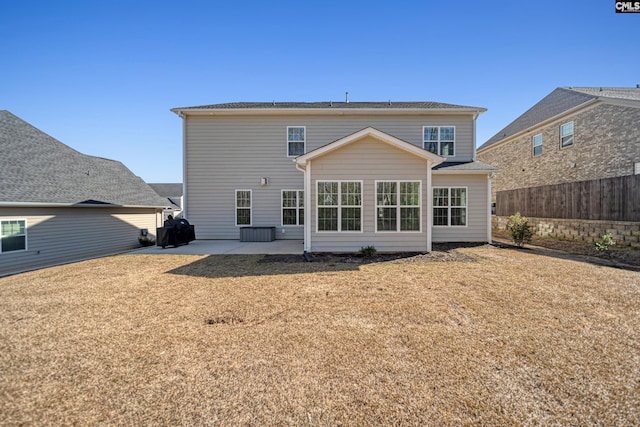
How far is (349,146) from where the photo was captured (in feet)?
28.6

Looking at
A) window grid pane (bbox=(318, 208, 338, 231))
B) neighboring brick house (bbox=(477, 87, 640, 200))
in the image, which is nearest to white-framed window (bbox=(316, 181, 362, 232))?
window grid pane (bbox=(318, 208, 338, 231))

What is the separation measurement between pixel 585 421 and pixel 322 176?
25.0ft

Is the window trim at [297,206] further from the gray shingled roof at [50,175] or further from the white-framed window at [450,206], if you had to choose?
the gray shingled roof at [50,175]

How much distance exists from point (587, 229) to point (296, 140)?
1375 centimetres

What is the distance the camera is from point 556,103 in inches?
599

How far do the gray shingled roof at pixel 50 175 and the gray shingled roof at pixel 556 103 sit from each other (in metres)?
23.9

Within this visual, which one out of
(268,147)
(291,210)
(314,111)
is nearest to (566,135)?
(314,111)

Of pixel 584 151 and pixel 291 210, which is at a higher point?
pixel 584 151

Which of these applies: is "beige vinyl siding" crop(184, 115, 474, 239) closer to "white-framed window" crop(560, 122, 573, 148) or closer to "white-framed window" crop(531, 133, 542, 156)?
"white-framed window" crop(560, 122, 573, 148)

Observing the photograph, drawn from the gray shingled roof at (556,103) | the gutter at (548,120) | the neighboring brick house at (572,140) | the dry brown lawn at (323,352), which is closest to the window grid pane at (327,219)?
the dry brown lawn at (323,352)

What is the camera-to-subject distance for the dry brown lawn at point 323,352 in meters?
2.19

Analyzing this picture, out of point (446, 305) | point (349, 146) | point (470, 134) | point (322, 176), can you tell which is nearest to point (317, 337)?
point (446, 305)

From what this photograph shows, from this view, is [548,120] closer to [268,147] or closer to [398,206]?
[398,206]

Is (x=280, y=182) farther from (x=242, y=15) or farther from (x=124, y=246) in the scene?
(x=124, y=246)
